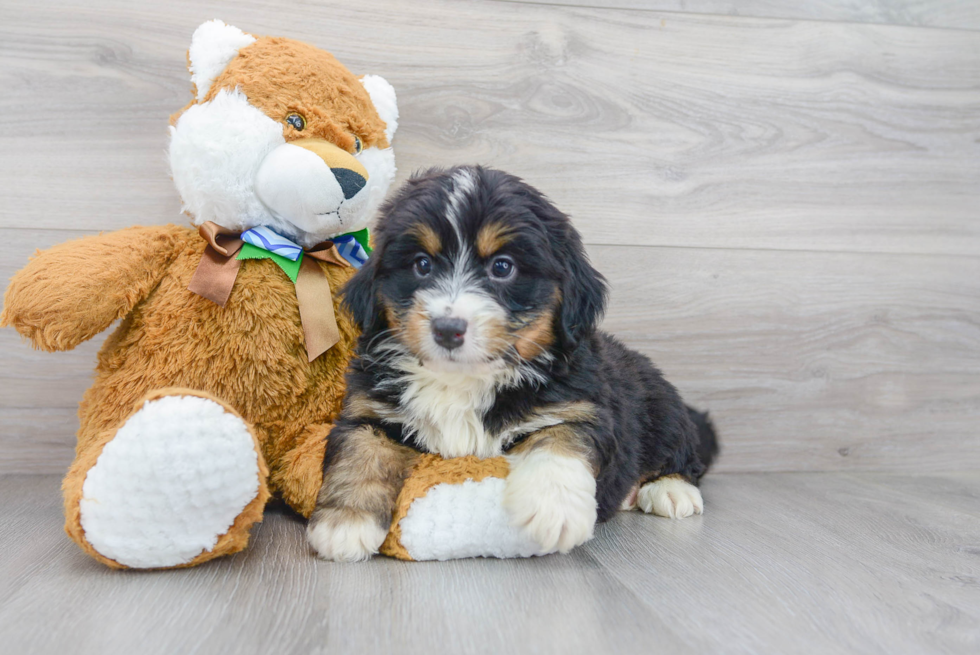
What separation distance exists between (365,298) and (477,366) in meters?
0.36

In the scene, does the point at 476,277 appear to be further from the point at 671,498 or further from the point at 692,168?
the point at 692,168

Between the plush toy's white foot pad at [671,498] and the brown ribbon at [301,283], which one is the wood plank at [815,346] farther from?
the brown ribbon at [301,283]

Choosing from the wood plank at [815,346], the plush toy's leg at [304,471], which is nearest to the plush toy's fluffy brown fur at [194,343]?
the plush toy's leg at [304,471]

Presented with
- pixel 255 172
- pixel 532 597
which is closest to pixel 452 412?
pixel 532 597

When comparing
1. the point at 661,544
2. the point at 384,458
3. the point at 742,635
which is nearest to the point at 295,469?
the point at 384,458

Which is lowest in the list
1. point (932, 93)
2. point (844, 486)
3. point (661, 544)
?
point (844, 486)

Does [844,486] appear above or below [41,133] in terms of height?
below

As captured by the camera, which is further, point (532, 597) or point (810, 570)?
point (810, 570)

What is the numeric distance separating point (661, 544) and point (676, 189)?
140 centimetres

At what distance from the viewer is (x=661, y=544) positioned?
1.89 meters

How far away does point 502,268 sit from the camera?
1678 millimetres

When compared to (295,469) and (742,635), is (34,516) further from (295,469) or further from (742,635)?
(742,635)

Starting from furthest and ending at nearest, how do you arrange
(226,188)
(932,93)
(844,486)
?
(932,93), (844,486), (226,188)

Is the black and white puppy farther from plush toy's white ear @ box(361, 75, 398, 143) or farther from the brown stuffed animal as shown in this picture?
plush toy's white ear @ box(361, 75, 398, 143)
